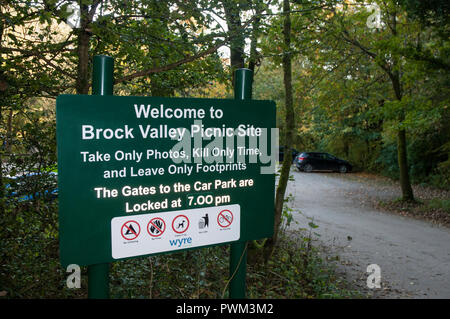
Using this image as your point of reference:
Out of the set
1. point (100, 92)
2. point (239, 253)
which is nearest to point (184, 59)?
point (100, 92)

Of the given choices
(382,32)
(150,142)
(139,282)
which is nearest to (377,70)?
(382,32)

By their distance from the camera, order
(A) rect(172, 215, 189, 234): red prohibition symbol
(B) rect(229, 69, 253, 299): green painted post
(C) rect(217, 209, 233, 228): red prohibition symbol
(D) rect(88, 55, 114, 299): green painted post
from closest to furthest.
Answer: (D) rect(88, 55, 114, 299): green painted post → (A) rect(172, 215, 189, 234): red prohibition symbol → (C) rect(217, 209, 233, 228): red prohibition symbol → (B) rect(229, 69, 253, 299): green painted post

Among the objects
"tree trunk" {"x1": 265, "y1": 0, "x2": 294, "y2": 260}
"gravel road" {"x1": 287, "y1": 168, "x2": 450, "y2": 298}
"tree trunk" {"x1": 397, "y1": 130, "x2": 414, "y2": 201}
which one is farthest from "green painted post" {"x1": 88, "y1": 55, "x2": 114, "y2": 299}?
"tree trunk" {"x1": 397, "y1": 130, "x2": 414, "y2": 201}

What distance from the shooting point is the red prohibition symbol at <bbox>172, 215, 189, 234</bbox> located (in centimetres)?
212

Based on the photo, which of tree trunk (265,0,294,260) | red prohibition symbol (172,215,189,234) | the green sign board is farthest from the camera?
tree trunk (265,0,294,260)

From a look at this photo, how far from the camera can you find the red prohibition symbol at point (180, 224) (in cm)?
212

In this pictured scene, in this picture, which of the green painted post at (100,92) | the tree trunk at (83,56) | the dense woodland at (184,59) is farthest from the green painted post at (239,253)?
the tree trunk at (83,56)

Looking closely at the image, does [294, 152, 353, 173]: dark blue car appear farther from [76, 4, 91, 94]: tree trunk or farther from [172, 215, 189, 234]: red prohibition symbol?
[172, 215, 189, 234]: red prohibition symbol

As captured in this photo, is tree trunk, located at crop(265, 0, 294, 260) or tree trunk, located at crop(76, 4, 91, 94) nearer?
tree trunk, located at crop(76, 4, 91, 94)

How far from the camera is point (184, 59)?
421cm

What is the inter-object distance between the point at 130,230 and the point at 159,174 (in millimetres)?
359

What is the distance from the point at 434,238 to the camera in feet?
29.9

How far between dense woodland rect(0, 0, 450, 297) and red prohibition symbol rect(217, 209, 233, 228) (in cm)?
220

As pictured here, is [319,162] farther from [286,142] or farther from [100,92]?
[100,92]
